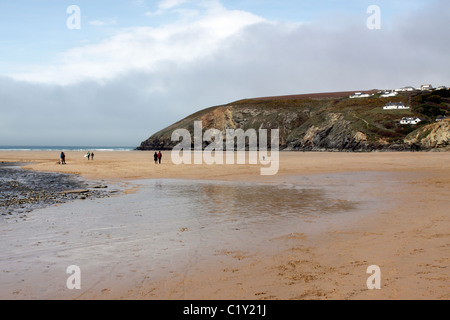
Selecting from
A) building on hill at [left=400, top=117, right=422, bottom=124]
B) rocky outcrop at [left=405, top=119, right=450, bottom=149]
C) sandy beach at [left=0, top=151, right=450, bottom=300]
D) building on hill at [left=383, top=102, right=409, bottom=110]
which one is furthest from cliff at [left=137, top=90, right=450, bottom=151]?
sandy beach at [left=0, top=151, right=450, bottom=300]

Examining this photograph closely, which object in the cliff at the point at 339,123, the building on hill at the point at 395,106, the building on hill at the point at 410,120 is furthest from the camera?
the building on hill at the point at 395,106

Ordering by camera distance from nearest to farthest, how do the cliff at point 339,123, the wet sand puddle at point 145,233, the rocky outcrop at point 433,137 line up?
1. the wet sand puddle at point 145,233
2. the rocky outcrop at point 433,137
3. the cliff at point 339,123

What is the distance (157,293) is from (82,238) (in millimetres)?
4908

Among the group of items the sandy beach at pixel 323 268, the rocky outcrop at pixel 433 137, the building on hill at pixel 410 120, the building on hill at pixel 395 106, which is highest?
the building on hill at pixel 395 106

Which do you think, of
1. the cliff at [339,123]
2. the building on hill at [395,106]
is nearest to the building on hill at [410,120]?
the cliff at [339,123]

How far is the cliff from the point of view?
78.8m

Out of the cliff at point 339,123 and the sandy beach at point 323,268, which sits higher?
the cliff at point 339,123

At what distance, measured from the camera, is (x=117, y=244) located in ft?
31.1

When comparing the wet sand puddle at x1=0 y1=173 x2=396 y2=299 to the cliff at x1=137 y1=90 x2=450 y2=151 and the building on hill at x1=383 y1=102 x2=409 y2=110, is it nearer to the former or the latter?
the cliff at x1=137 y1=90 x2=450 y2=151

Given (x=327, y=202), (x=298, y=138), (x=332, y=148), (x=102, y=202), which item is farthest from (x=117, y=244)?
(x=298, y=138)

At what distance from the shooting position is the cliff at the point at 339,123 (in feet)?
259

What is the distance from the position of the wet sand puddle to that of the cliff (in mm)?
63606

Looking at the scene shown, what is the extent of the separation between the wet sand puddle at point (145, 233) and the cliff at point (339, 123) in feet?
209

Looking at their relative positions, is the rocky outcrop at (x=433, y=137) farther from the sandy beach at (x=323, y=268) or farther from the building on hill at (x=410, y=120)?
the sandy beach at (x=323, y=268)
